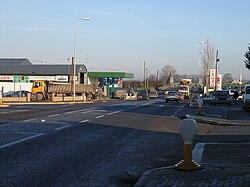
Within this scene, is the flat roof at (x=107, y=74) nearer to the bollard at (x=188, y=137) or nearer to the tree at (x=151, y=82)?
the tree at (x=151, y=82)

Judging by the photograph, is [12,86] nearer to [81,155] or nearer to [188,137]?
[81,155]

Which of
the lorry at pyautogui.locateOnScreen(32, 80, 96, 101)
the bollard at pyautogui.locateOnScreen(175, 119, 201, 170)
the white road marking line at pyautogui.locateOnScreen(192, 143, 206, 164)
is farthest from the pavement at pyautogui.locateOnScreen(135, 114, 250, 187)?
the lorry at pyautogui.locateOnScreen(32, 80, 96, 101)

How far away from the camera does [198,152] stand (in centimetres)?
1266

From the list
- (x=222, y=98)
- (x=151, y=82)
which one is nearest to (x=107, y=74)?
(x=222, y=98)

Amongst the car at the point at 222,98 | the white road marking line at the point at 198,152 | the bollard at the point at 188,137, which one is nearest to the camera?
the bollard at the point at 188,137

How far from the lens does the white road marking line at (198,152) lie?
36.5 feet

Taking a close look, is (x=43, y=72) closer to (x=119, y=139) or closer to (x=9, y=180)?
(x=119, y=139)

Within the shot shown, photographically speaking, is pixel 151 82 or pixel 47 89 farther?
pixel 151 82

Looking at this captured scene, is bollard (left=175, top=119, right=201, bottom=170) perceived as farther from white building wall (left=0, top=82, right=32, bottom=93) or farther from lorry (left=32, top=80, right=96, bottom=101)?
white building wall (left=0, top=82, right=32, bottom=93)

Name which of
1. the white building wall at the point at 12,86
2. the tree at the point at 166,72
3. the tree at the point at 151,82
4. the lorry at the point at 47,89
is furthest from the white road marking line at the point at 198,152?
the tree at the point at 166,72

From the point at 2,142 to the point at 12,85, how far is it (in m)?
71.6

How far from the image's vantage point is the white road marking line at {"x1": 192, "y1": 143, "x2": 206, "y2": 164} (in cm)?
1111

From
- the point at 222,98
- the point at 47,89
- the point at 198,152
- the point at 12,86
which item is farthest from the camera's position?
the point at 12,86

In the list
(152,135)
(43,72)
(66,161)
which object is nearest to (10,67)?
(43,72)
